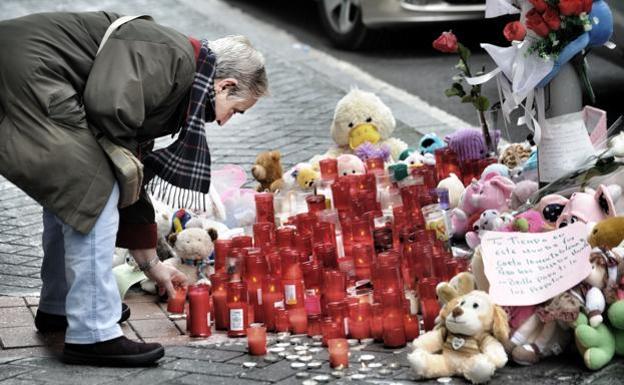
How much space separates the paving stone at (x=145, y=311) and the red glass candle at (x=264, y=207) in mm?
779

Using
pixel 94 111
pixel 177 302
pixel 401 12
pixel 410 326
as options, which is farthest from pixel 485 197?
pixel 401 12

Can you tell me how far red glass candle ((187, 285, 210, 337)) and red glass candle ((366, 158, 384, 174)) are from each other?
1.59m

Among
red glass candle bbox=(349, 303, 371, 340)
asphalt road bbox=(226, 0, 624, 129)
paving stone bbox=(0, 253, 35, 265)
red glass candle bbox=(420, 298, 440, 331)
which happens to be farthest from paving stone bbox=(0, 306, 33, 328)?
asphalt road bbox=(226, 0, 624, 129)

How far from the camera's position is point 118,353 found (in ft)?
14.2

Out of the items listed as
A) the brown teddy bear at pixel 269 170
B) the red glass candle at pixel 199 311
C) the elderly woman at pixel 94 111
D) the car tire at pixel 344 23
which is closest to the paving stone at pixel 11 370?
the elderly woman at pixel 94 111

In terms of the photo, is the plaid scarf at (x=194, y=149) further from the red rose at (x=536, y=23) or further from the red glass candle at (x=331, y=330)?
the red rose at (x=536, y=23)

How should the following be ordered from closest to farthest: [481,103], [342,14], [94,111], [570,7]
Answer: [94,111]
[570,7]
[481,103]
[342,14]

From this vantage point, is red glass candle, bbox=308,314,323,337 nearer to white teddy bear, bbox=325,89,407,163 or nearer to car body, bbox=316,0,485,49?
white teddy bear, bbox=325,89,407,163

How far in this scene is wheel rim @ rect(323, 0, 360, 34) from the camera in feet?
31.9

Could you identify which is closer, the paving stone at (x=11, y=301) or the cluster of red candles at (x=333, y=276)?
the cluster of red candles at (x=333, y=276)

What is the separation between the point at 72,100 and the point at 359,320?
1270 millimetres

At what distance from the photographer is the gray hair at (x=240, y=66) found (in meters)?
4.46

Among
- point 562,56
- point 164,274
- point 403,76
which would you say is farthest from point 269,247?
point 403,76

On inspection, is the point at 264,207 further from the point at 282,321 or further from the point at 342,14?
the point at 342,14
